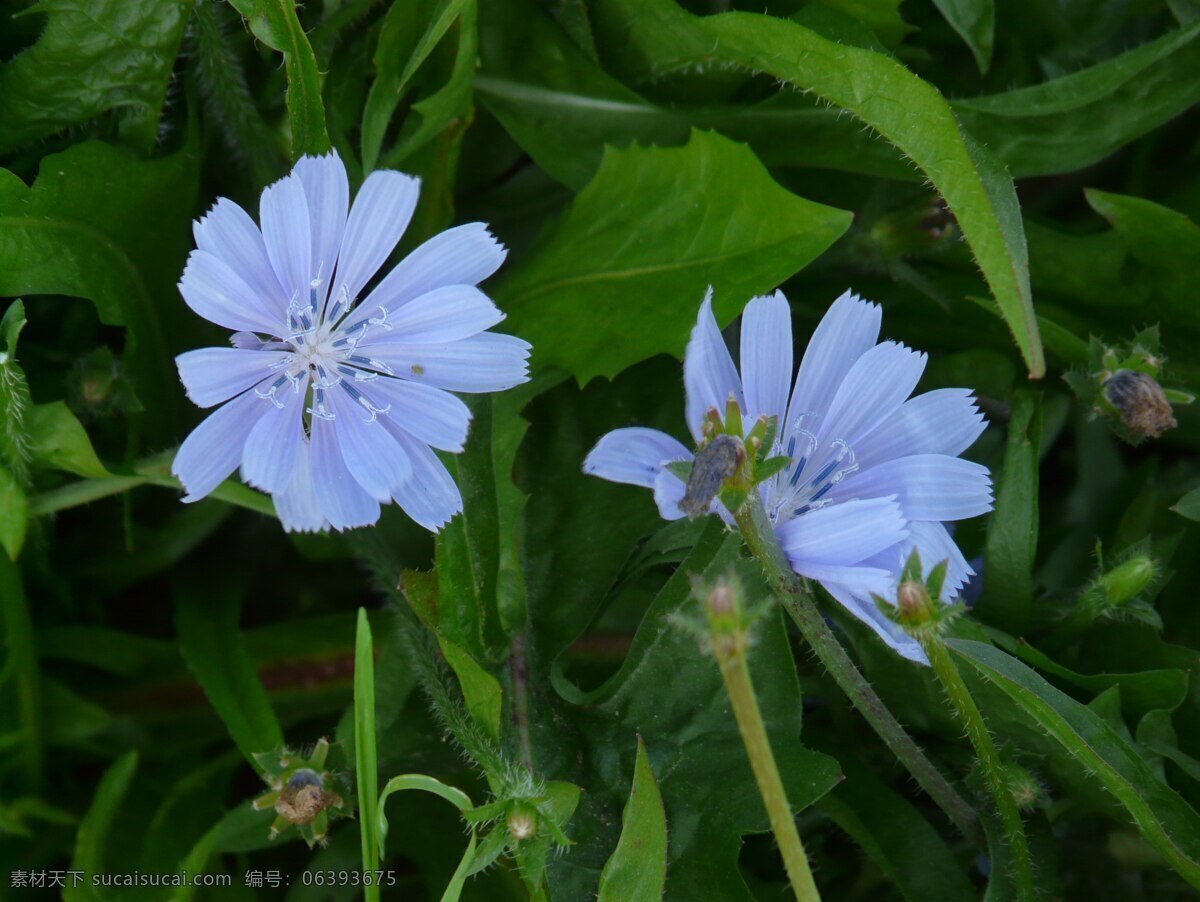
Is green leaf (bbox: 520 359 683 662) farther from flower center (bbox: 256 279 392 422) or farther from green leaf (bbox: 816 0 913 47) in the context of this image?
green leaf (bbox: 816 0 913 47)

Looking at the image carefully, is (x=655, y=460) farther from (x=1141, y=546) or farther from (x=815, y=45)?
(x=1141, y=546)

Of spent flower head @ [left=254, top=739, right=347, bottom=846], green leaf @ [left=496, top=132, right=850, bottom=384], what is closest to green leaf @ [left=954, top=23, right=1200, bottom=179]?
green leaf @ [left=496, top=132, right=850, bottom=384]

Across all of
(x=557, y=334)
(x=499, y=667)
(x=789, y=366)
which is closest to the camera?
(x=789, y=366)

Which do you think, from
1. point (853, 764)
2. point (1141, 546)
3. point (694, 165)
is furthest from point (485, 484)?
point (1141, 546)

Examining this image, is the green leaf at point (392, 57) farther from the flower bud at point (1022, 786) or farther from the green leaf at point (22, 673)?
the flower bud at point (1022, 786)

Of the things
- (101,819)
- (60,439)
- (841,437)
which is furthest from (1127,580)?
(101,819)

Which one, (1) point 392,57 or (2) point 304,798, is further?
(1) point 392,57

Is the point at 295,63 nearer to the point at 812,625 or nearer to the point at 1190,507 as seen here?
the point at 812,625
